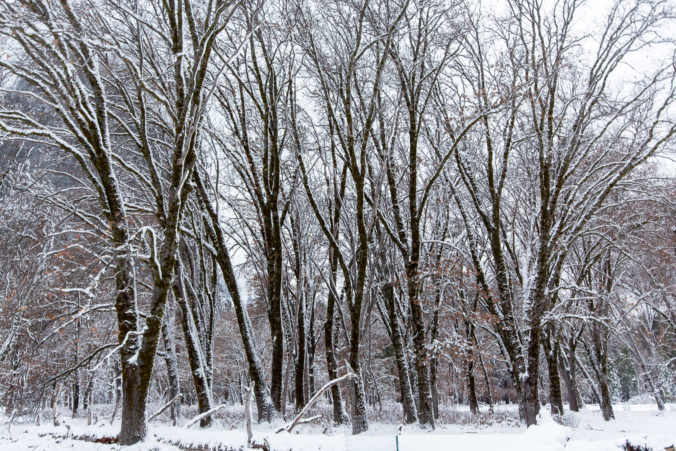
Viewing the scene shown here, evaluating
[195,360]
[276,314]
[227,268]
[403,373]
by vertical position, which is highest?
[227,268]

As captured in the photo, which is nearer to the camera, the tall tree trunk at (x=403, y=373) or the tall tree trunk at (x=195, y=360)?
the tall tree trunk at (x=195, y=360)

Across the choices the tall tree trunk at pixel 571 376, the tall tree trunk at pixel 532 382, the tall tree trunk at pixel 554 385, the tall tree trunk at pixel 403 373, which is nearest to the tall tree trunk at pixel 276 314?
the tall tree trunk at pixel 403 373

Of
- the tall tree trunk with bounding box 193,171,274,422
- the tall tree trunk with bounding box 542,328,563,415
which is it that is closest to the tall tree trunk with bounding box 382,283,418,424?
the tall tree trunk with bounding box 193,171,274,422

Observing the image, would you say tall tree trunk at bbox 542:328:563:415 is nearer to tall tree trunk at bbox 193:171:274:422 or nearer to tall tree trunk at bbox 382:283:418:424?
tall tree trunk at bbox 382:283:418:424

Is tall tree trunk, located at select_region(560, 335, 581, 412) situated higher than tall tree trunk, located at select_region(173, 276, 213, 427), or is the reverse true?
tall tree trunk, located at select_region(173, 276, 213, 427)

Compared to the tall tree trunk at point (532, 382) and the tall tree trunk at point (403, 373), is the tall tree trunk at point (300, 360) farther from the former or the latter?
the tall tree trunk at point (532, 382)

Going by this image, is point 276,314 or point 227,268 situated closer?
point 227,268

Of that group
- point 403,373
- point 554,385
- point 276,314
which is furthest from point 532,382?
point 276,314

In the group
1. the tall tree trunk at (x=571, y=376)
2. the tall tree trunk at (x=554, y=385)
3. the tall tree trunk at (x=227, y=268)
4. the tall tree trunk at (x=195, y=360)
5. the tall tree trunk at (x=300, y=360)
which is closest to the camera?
the tall tree trunk at (x=227, y=268)

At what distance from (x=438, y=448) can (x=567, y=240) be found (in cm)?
798

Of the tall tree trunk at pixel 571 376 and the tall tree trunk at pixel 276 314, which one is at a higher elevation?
the tall tree trunk at pixel 276 314

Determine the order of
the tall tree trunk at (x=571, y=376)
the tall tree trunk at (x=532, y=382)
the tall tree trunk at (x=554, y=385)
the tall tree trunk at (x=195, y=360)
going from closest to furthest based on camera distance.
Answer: the tall tree trunk at (x=532, y=382)
the tall tree trunk at (x=195, y=360)
the tall tree trunk at (x=554, y=385)
the tall tree trunk at (x=571, y=376)

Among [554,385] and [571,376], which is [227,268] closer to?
[554,385]

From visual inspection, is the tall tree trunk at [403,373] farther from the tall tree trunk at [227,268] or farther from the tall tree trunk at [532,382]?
the tall tree trunk at [227,268]
